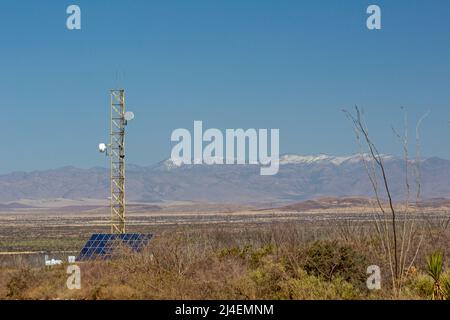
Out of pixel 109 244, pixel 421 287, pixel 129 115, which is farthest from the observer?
pixel 129 115

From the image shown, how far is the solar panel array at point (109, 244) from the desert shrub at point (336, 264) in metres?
7.96

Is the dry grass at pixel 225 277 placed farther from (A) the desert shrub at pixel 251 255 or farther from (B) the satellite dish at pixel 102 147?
(B) the satellite dish at pixel 102 147

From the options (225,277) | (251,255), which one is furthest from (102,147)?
(225,277)

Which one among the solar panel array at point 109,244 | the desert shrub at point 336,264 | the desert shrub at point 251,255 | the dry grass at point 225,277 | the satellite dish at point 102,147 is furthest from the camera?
the satellite dish at point 102,147

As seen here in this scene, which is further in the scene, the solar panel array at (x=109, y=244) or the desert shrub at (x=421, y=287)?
the solar panel array at (x=109, y=244)

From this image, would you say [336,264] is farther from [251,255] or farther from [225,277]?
[251,255]

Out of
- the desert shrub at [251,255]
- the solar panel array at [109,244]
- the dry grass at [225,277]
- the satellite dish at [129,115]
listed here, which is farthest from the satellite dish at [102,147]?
the desert shrub at [251,255]

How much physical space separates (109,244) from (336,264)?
535 inches

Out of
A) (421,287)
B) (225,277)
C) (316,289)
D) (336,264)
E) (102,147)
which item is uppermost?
(102,147)

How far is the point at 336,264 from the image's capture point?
21.1 m

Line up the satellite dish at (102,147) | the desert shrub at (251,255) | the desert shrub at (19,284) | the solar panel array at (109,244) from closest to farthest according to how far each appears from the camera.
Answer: the desert shrub at (19,284), the desert shrub at (251,255), the solar panel array at (109,244), the satellite dish at (102,147)

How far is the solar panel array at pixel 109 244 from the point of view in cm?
2928
